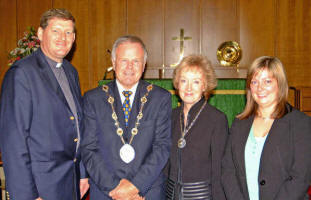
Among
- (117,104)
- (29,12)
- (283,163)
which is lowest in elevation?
(283,163)

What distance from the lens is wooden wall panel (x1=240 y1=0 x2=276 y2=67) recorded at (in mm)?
7156

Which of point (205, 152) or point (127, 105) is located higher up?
point (127, 105)

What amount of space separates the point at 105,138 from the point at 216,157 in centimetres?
87

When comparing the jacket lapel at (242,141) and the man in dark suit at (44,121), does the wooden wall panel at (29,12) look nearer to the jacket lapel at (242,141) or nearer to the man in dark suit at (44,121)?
the man in dark suit at (44,121)

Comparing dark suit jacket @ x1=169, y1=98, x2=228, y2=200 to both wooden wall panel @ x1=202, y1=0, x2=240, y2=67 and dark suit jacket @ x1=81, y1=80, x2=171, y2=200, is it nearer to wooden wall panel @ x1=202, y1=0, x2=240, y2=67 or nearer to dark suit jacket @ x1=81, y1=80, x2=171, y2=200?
dark suit jacket @ x1=81, y1=80, x2=171, y2=200

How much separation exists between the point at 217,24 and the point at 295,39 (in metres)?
1.90

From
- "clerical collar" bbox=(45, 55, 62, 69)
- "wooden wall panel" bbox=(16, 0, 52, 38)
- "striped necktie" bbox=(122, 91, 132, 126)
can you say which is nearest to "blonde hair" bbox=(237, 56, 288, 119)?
"striped necktie" bbox=(122, 91, 132, 126)

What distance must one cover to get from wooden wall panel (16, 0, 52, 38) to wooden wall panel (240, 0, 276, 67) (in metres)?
4.79

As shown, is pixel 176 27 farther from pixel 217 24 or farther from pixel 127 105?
pixel 127 105

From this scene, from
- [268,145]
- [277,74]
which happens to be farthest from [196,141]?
[277,74]

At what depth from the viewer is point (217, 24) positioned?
23.6 feet

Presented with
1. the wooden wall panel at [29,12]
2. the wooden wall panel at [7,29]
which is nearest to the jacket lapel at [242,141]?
the wooden wall panel at [29,12]

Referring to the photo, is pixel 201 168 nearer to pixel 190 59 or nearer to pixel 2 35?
pixel 190 59

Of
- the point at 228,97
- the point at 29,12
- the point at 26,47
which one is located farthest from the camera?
the point at 29,12
